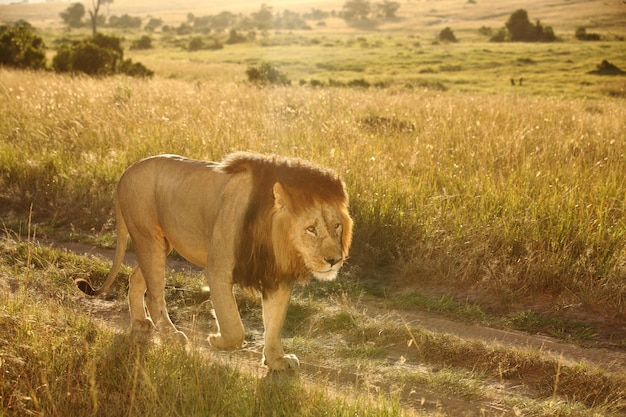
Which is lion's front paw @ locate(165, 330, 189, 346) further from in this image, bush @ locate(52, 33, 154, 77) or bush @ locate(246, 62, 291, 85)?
bush @ locate(246, 62, 291, 85)

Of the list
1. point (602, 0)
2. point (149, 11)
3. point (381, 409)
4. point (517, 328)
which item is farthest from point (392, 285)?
point (149, 11)

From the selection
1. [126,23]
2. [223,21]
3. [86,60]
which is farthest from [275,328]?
[126,23]

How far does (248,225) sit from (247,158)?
1.30 feet

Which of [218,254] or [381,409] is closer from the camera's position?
[381,409]

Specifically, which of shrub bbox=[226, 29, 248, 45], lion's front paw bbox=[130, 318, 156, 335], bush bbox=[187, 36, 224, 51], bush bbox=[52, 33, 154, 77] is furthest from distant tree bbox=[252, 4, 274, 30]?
lion's front paw bbox=[130, 318, 156, 335]

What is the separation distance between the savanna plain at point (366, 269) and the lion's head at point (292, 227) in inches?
20.6

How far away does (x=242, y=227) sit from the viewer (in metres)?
4.38

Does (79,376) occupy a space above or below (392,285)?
above

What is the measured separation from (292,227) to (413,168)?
4.50 metres

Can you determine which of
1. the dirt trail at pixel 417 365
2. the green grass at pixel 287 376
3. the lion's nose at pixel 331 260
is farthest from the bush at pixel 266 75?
the lion's nose at pixel 331 260

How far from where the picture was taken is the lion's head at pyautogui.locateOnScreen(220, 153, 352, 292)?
164 inches

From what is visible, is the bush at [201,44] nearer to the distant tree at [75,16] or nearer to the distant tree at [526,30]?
the distant tree at [526,30]

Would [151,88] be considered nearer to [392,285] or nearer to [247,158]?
[392,285]

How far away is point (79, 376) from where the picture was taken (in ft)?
14.3
